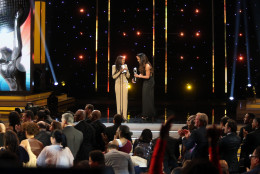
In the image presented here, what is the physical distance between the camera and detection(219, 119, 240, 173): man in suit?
5.74 m

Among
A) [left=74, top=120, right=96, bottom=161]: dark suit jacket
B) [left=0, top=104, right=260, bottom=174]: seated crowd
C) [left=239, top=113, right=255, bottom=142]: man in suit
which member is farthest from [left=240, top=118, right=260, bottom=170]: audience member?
[left=74, top=120, right=96, bottom=161]: dark suit jacket

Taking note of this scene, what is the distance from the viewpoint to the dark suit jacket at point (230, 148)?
5.75 meters

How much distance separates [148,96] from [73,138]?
17.3 feet

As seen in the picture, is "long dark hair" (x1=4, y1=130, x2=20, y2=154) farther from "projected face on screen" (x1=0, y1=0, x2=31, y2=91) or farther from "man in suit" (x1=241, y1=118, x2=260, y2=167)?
"projected face on screen" (x1=0, y1=0, x2=31, y2=91)

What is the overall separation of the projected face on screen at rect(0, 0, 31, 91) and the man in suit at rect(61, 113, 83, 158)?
8.17 m

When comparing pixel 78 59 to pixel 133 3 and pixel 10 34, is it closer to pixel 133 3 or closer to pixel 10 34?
pixel 133 3

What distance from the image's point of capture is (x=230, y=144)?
18.9 ft

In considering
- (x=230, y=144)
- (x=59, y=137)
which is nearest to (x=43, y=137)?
(x=59, y=137)

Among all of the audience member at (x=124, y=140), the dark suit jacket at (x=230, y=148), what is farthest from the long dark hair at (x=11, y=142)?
the dark suit jacket at (x=230, y=148)

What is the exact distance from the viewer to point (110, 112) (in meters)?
13.3

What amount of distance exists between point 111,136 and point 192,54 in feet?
34.3

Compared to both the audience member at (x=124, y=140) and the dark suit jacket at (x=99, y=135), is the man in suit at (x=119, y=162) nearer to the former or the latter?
the audience member at (x=124, y=140)

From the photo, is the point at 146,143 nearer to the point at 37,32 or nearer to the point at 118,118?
the point at 118,118

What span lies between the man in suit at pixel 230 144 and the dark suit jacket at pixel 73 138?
1.77m
